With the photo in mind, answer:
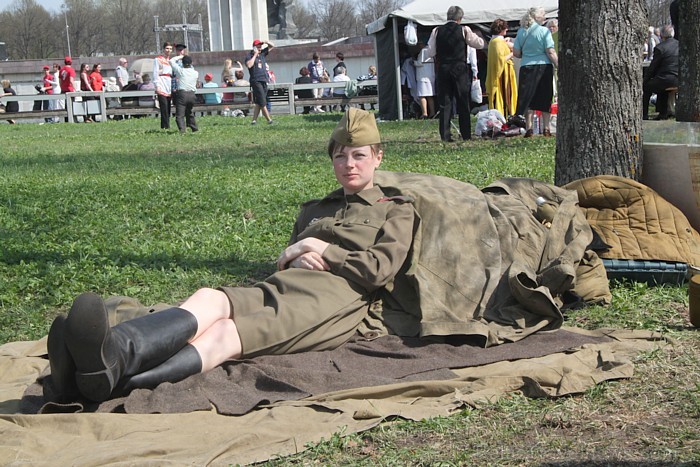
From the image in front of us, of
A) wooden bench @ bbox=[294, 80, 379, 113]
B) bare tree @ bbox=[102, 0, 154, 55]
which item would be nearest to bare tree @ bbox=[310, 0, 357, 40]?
bare tree @ bbox=[102, 0, 154, 55]

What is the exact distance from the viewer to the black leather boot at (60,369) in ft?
11.2

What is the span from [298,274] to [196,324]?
1.96 feet

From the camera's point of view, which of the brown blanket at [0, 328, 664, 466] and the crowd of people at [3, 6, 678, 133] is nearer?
the brown blanket at [0, 328, 664, 466]

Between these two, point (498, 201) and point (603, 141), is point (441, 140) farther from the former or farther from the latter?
point (498, 201)

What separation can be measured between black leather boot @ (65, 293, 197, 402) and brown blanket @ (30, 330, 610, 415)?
157 mm

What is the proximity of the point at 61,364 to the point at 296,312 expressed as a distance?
3.61 ft

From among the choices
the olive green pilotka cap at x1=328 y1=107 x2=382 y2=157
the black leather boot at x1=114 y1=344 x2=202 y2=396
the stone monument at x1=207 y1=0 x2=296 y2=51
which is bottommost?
the black leather boot at x1=114 y1=344 x2=202 y2=396

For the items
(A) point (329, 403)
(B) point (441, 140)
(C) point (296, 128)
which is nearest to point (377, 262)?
(A) point (329, 403)

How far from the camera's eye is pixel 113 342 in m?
3.49

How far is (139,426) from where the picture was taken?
3.54 m

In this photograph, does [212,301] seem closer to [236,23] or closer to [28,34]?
[236,23]

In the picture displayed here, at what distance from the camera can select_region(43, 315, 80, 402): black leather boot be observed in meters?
3.42

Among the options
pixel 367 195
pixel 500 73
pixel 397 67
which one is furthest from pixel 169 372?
pixel 397 67

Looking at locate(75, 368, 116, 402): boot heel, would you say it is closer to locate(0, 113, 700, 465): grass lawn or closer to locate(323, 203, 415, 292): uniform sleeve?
locate(0, 113, 700, 465): grass lawn
